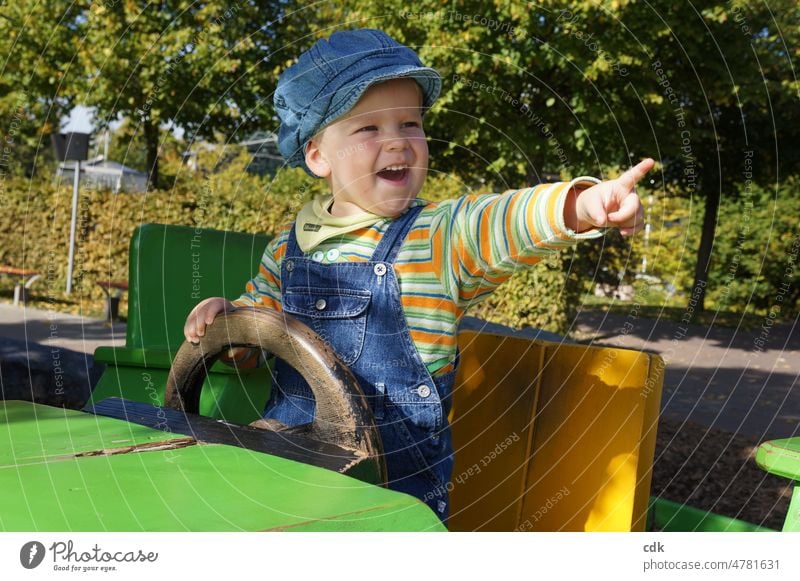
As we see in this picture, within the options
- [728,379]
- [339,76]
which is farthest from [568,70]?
[339,76]

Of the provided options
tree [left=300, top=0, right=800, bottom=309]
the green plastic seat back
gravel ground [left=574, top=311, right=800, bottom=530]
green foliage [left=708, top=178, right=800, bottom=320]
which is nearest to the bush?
tree [left=300, top=0, right=800, bottom=309]

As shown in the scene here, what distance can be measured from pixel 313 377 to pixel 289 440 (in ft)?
0.48

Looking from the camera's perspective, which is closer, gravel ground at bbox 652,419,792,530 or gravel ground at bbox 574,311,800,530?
gravel ground at bbox 652,419,792,530

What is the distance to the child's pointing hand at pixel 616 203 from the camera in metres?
1.46

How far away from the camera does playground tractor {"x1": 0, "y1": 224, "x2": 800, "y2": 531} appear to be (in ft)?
3.42

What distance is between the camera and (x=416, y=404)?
1998mm

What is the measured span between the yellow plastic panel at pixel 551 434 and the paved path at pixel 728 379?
1.48 m

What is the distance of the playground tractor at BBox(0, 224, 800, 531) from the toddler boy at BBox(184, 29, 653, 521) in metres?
0.21

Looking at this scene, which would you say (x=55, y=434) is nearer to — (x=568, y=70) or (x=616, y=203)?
(x=616, y=203)

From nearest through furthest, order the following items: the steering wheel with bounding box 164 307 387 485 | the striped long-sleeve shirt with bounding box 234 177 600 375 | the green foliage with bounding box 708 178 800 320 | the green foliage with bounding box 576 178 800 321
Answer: the steering wheel with bounding box 164 307 387 485
the striped long-sleeve shirt with bounding box 234 177 600 375
the green foliage with bounding box 576 178 800 321
the green foliage with bounding box 708 178 800 320

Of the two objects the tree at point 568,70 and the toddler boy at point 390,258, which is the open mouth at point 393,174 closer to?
the toddler boy at point 390,258

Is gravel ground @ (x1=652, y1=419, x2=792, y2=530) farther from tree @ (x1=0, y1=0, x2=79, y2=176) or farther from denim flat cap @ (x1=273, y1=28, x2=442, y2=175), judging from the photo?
tree @ (x1=0, y1=0, x2=79, y2=176)
